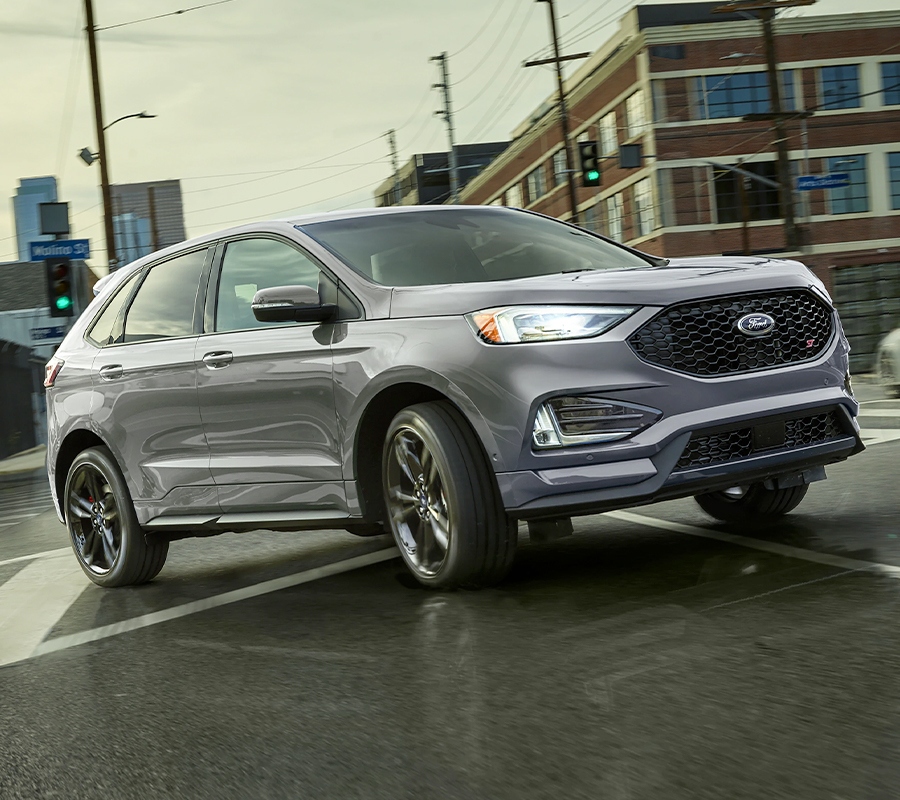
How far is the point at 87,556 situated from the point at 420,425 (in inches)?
110

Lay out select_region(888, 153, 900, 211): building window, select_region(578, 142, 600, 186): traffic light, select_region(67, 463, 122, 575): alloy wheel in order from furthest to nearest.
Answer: select_region(888, 153, 900, 211): building window
select_region(578, 142, 600, 186): traffic light
select_region(67, 463, 122, 575): alloy wheel

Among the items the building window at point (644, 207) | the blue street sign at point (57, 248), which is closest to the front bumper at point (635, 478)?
the blue street sign at point (57, 248)

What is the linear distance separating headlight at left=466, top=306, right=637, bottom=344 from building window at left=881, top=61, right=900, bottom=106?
43.9m

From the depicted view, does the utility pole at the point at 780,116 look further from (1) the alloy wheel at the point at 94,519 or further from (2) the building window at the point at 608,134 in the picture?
(1) the alloy wheel at the point at 94,519

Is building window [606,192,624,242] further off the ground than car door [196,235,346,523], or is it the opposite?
building window [606,192,624,242]

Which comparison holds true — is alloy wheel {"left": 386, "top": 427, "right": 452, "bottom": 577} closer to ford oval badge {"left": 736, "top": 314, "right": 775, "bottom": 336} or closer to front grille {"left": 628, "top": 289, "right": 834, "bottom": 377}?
front grille {"left": 628, "top": 289, "right": 834, "bottom": 377}

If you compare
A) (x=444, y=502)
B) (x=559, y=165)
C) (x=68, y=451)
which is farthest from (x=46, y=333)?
(x=559, y=165)

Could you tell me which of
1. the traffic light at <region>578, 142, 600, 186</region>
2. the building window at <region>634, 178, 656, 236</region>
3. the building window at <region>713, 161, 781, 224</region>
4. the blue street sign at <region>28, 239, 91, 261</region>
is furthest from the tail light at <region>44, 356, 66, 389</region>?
the building window at <region>713, 161, 781, 224</region>

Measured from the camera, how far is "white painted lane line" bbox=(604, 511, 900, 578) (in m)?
4.94

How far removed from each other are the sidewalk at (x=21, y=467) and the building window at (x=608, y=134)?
25.1 m

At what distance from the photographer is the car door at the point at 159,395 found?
20.7ft

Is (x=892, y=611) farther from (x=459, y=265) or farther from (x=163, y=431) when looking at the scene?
(x=163, y=431)

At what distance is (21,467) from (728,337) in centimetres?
2269

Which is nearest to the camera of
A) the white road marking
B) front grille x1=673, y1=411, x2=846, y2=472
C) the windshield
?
front grille x1=673, y1=411, x2=846, y2=472
